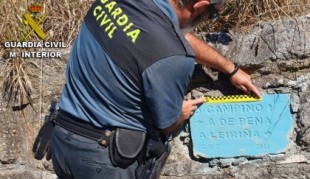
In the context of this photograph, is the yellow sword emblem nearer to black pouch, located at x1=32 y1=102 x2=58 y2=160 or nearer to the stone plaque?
black pouch, located at x1=32 y1=102 x2=58 y2=160

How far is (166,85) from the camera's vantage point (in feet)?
8.97

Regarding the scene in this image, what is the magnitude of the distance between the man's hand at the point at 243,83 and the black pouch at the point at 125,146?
92 cm

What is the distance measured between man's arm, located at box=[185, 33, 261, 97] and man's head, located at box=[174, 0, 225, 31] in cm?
56

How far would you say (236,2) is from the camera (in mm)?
3961

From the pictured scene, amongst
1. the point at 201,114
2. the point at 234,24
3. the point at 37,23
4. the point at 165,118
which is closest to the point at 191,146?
the point at 201,114

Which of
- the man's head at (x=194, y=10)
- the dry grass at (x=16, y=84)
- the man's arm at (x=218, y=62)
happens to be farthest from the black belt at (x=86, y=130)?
the dry grass at (x=16, y=84)

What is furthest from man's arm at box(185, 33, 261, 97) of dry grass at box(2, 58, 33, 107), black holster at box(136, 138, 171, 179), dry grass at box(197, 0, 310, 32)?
dry grass at box(2, 58, 33, 107)

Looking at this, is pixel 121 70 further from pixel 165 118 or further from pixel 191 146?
pixel 191 146

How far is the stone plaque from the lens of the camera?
369cm

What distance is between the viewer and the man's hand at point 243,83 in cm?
365

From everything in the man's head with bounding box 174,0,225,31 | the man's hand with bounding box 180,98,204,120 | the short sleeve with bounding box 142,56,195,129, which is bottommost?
the man's hand with bounding box 180,98,204,120

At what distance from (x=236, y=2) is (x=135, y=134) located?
142 centimetres

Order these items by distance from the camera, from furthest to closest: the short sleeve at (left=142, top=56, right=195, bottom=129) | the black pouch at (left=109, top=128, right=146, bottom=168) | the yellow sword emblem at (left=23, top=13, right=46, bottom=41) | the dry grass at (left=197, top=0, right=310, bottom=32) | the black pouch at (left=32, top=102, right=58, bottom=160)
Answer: the yellow sword emblem at (left=23, top=13, right=46, bottom=41), the dry grass at (left=197, top=0, right=310, bottom=32), the black pouch at (left=32, top=102, right=58, bottom=160), the black pouch at (left=109, top=128, right=146, bottom=168), the short sleeve at (left=142, top=56, right=195, bottom=129)

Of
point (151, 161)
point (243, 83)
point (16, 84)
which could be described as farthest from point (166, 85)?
point (16, 84)
